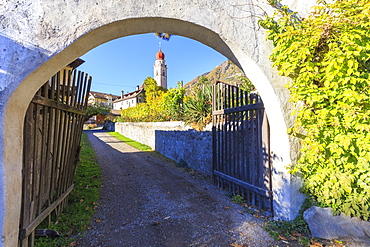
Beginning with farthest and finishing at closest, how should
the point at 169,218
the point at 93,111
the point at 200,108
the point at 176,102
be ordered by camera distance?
the point at 93,111
the point at 176,102
the point at 200,108
the point at 169,218

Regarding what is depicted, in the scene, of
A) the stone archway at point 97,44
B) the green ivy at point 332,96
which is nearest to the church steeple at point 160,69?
the stone archway at point 97,44

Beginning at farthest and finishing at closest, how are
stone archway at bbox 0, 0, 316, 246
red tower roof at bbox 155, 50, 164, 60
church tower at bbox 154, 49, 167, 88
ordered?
1. red tower roof at bbox 155, 50, 164, 60
2. church tower at bbox 154, 49, 167, 88
3. stone archway at bbox 0, 0, 316, 246

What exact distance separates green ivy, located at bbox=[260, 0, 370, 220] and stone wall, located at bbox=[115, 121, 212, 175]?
3.61 meters

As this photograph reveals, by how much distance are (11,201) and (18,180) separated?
215 millimetres

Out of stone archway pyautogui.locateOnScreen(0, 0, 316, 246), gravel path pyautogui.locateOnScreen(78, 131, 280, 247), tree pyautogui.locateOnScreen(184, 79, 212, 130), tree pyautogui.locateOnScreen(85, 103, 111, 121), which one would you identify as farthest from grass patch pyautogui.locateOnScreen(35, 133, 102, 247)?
tree pyautogui.locateOnScreen(184, 79, 212, 130)

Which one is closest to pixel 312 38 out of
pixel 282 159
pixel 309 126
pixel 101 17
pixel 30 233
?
pixel 309 126

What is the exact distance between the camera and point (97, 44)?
8.43 feet

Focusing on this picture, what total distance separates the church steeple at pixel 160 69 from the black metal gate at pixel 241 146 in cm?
5075

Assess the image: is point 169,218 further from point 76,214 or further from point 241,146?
point 241,146

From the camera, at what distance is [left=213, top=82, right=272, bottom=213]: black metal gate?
11.6ft

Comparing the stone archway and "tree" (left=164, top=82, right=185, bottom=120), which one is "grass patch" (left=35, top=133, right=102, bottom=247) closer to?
the stone archway

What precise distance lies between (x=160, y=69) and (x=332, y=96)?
178ft

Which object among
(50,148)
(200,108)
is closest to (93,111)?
(200,108)

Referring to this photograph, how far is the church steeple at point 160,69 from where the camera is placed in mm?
54344
